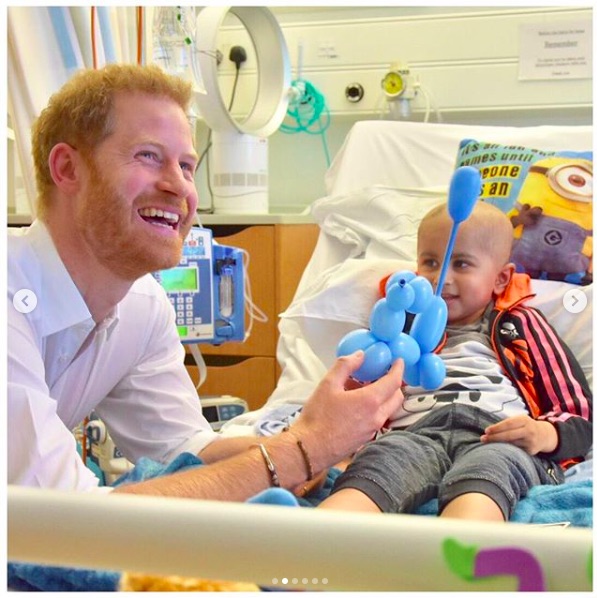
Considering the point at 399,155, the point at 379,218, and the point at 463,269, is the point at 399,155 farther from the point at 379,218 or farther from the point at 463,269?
the point at 463,269

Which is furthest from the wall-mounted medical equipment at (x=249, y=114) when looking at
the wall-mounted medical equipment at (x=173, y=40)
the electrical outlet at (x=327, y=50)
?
the electrical outlet at (x=327, y=50)

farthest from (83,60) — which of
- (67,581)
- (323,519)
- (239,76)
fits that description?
(239,76)

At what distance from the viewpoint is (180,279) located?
2021 mm

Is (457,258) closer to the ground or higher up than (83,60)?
closer to the ground

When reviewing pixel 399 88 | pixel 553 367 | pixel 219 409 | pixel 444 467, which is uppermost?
pixel 399 88

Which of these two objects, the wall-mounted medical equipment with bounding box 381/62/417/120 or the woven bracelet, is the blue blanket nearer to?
the woven bracelet

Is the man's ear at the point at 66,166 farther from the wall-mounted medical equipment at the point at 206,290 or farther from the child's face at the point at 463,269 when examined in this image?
the child's face at the point at 463,269

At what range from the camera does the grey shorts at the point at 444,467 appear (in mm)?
1237

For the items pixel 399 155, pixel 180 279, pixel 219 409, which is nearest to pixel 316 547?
pixel 180 279

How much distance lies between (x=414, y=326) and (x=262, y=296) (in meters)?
1.60

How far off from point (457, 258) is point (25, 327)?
0.87 metres

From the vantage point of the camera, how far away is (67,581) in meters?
Result: 0.94

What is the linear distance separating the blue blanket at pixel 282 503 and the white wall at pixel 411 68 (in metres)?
2.06

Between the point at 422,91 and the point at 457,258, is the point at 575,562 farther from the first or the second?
the point at 422,91
